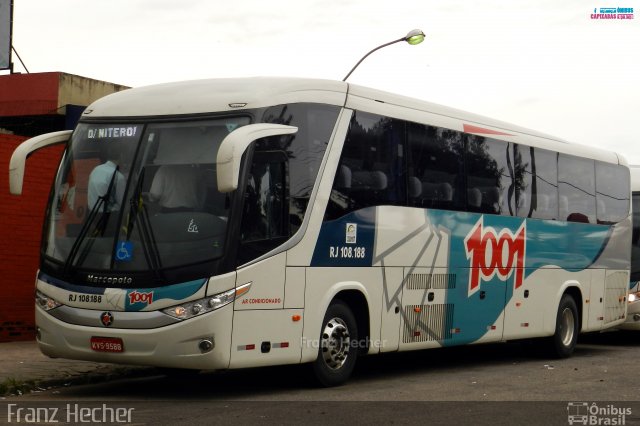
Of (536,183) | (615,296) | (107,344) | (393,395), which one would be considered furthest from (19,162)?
(615,296)

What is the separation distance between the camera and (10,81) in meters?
23.1

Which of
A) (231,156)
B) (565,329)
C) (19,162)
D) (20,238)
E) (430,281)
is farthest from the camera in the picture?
(565,329)

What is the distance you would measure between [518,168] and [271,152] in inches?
248

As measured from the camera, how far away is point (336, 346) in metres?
12.6

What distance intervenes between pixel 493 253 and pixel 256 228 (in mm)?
5557

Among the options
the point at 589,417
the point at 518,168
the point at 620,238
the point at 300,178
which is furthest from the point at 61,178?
the point at 620,238

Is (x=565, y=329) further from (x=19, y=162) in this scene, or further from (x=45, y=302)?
(x=19, y=162)

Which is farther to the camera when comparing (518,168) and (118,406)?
(518,168)

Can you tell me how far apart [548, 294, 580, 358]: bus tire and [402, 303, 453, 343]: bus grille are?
3.57 meters

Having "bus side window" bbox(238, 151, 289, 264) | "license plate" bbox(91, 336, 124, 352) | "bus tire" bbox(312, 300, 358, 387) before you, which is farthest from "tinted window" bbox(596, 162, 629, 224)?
"license plate" bbox(91, 336, 124, 352)

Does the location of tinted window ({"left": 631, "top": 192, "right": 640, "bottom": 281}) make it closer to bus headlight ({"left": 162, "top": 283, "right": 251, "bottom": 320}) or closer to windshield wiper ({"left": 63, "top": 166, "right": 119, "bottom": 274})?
bus headlight ({"left": 162, "top": 283, "right": 251, "bottom": 320})

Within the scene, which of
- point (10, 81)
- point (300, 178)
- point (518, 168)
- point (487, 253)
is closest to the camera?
point (300, 178)

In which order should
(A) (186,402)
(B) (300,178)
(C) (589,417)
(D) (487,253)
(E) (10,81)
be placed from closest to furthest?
(C) (589,417) → (A) (186,402) → (B) (300,178) → (D) (487,253) → (E) (10,81)

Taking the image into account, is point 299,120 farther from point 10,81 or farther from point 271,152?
point 10,81
